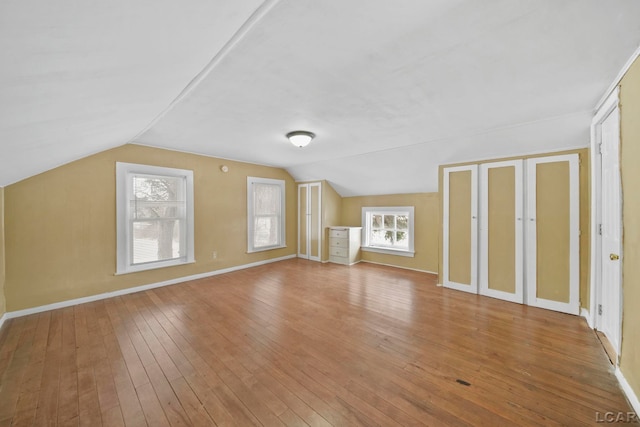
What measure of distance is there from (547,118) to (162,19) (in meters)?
3.49

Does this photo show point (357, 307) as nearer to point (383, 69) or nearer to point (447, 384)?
point (447, 384)

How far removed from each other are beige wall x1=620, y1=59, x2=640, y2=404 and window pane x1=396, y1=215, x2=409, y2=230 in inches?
135

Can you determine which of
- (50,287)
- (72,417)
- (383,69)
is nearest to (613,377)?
(383,69)

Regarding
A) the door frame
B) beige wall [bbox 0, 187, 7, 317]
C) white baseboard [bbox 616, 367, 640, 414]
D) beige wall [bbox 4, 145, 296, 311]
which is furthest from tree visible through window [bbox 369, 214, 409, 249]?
beige wall [bbox 0, 187, 7, 317]

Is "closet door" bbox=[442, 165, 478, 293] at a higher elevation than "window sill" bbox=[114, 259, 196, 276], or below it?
higher

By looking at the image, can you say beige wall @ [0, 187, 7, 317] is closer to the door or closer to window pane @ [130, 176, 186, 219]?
window pane @ [130, 176, 186, 219]

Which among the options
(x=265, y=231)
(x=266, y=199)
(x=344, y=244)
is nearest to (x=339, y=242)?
(x=344, y=244)

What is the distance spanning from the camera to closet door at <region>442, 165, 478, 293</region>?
11.8 feet

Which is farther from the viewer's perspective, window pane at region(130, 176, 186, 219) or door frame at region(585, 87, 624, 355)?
window pane at region(130, 176, 186, 219)

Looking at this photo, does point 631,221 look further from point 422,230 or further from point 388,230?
point 388,230

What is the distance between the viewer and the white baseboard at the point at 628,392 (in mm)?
1523

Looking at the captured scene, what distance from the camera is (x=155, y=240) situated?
395 centimetres

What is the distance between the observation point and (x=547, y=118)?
263 cm

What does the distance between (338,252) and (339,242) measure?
0.23m
